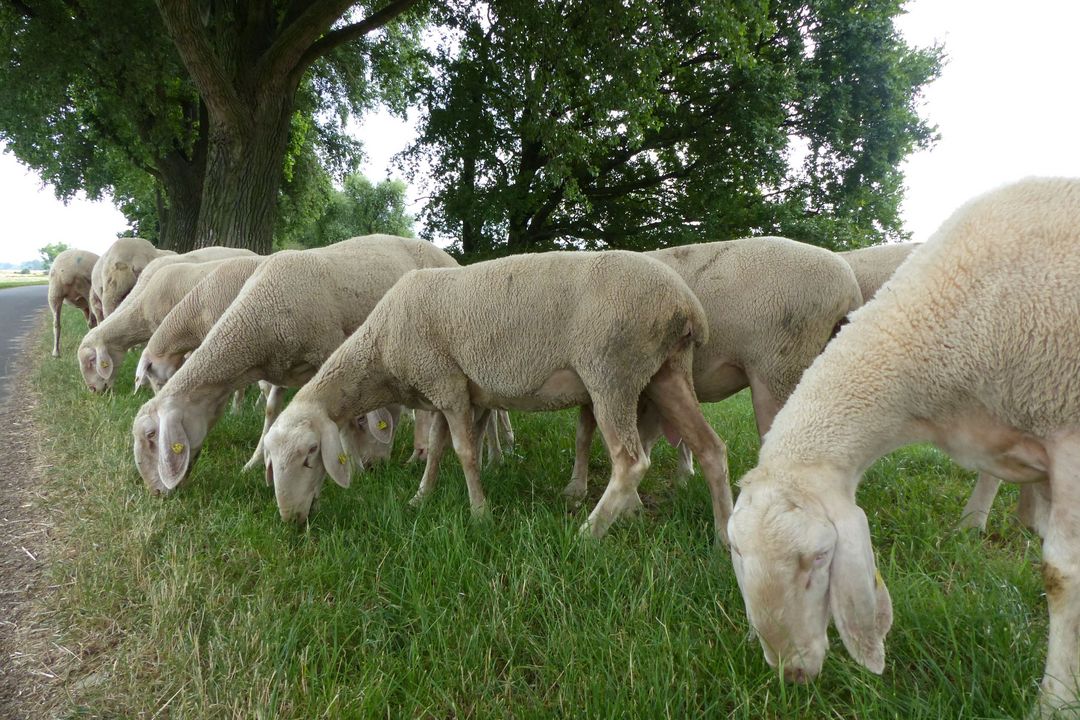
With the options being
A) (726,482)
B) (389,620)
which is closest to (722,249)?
(726,482)

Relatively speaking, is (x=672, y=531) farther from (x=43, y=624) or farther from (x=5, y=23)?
(x=5, y=23)

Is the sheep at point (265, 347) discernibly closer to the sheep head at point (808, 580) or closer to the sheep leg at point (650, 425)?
the sheep leg at point (650, 425)

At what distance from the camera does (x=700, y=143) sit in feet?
43.1

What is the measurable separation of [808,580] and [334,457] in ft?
7.85

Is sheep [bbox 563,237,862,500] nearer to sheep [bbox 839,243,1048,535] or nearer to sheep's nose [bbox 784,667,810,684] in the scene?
sheep [bbox 839,243,1048,535]

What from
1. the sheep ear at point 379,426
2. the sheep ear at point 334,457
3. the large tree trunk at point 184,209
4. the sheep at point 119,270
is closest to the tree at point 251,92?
the sheep at point 119,270

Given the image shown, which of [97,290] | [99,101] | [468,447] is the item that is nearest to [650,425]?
[468,447]

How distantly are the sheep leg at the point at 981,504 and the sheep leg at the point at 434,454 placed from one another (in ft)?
9.30

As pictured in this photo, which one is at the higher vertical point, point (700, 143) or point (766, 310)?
point (700, 143)

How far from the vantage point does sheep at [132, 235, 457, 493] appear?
3.66 metres

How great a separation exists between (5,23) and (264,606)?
12.2 metres

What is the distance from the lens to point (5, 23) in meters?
9.51

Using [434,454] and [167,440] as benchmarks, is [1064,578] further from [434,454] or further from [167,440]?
[167,440]

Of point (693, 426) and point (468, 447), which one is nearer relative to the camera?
point (693, 426)
